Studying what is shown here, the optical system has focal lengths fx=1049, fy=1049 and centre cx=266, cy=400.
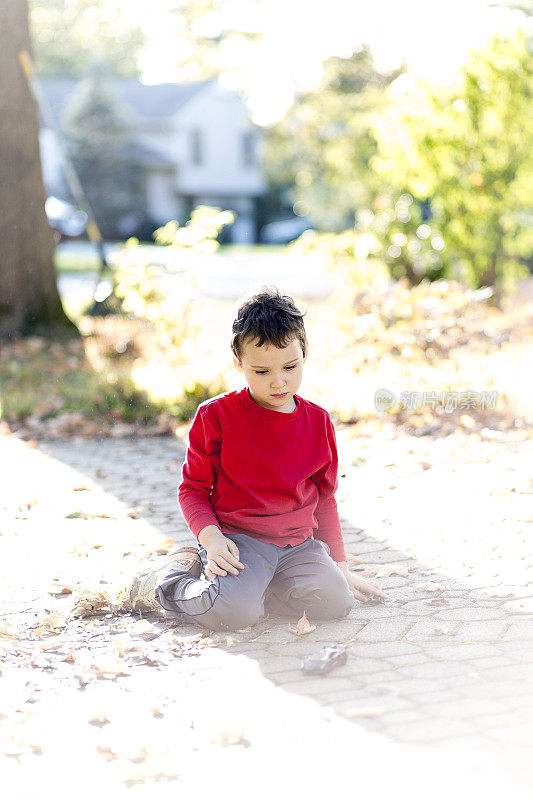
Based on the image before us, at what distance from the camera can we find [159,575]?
3959 millimetres

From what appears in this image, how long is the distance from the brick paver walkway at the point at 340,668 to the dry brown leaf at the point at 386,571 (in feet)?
0.15

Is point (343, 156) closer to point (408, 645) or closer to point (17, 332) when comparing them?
point (17, 332)

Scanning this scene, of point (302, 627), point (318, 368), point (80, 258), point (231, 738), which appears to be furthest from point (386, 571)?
point (80, 258)

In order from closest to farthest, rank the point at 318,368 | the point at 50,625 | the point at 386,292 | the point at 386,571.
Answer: the point at 50,625 < the point at 386,571 < the point at 318,368 < the point at 386,292

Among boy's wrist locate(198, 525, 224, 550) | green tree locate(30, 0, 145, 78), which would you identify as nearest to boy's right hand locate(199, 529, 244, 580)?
boy's wrist locate(198, 525, 224, 550)

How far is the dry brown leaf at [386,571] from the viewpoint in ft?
14.7

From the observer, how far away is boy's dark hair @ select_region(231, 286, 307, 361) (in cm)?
359

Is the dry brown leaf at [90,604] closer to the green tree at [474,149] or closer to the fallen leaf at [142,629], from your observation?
the fallen leaf at [142,629]

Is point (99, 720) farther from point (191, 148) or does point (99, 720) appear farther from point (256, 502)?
point (191, 148)

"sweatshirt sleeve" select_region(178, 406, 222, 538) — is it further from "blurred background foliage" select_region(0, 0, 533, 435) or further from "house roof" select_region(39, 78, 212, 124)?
"house roof" select_region(39, 78, 212, 124)

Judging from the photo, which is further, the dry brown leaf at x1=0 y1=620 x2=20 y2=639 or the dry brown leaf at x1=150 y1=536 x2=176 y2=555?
the dry brown leaf at x1=150 y1=536 x2=176 y2=555

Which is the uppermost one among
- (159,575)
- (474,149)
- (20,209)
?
(474,149)

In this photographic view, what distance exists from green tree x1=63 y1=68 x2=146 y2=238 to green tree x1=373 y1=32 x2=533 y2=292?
25.5 m

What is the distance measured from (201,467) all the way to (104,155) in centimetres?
3635
